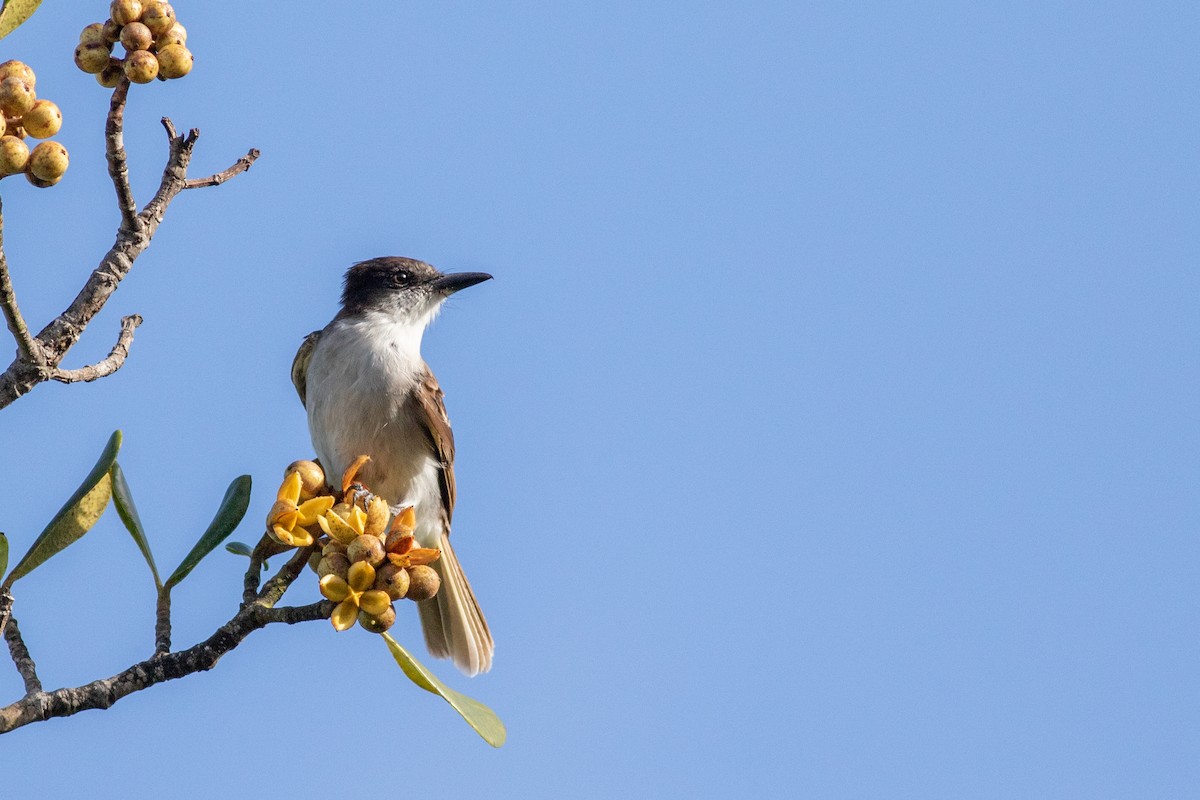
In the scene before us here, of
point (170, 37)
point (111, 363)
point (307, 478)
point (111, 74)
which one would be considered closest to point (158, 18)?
point (170, 37)

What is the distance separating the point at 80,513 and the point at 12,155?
1.26 m


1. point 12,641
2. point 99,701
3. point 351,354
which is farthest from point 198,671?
point 351,354

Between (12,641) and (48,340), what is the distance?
93 cm

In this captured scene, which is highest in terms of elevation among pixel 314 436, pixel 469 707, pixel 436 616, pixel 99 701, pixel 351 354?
pixel 351 354

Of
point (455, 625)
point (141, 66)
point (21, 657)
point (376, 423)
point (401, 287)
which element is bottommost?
point (21, 657)

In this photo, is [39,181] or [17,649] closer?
[39,181]

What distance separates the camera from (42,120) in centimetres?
280

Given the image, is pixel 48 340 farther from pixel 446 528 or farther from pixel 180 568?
pixel 446 528

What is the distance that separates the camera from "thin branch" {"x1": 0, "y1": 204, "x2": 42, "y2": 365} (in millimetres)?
2785

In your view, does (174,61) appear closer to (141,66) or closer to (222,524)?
(141,66)

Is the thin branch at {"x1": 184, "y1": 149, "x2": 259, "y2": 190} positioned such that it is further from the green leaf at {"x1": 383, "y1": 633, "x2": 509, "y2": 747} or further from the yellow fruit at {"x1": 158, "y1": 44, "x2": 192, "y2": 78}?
the green leaf at {"x1": 383, "y1": 633, "x2": 509, "y2": 747}

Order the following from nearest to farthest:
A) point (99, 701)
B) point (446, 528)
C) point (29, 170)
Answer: point (29, 170)
point (99, 701)
point (446, 528)

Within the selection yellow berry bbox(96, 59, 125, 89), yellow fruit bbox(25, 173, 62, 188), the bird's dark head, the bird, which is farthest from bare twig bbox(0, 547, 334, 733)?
the bird's dark head

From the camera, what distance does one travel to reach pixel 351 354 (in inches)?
260
